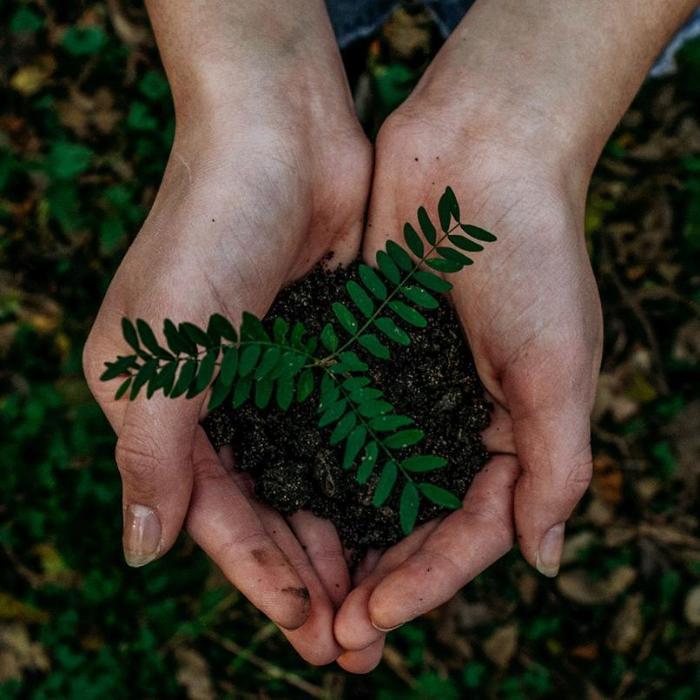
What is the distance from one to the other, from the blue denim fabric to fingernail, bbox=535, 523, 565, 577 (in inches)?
87.6

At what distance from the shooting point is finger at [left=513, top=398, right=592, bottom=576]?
2.56m

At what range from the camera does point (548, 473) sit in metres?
2.57

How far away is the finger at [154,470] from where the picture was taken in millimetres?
2307

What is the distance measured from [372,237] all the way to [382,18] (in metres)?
1.51

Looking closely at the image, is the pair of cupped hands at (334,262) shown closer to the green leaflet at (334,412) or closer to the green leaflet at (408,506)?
the green leaflet at (334,412)

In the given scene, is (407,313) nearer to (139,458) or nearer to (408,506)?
(408,506)

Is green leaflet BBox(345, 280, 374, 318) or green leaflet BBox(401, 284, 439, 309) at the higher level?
green leaflet BBox(345, 280, 374, 318)

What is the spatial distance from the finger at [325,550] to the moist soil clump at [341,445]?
1.3 inches

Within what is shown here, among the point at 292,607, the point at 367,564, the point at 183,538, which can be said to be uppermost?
the point at 292,607

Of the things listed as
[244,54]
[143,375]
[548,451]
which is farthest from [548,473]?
[244,54]

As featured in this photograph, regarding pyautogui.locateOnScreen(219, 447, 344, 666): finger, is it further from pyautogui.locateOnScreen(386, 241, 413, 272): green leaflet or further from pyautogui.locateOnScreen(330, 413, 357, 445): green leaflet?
pyautogui.locateOnScreen(386, 241, 413, 272): green leaflet

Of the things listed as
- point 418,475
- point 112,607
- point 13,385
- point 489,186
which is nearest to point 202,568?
point 112,607

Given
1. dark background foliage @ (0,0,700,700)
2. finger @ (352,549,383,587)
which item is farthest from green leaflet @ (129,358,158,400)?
dark background foliage @ (0,0,700,700)

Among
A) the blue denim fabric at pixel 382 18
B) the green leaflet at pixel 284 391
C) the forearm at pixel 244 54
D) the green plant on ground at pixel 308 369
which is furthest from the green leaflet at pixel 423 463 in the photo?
the blue denim fabric at pixel 382 18
